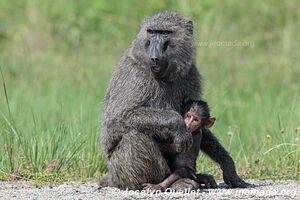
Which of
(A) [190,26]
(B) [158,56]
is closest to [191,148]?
(B) [158,56]

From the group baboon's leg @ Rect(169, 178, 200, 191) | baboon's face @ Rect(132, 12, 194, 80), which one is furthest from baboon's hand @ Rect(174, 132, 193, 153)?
baboon's face @ Rect(132, 12, 194, 80)

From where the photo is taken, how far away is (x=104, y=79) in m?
12.7

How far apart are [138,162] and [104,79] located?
560cm

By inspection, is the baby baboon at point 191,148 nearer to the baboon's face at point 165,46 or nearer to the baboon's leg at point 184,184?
the baboon's leg at point 184,184

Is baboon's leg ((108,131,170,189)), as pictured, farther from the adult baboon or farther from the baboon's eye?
the baboon's eye

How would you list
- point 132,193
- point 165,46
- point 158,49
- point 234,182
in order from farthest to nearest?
point 234,182 < point 165,46 < point 158,49 < point 132,193

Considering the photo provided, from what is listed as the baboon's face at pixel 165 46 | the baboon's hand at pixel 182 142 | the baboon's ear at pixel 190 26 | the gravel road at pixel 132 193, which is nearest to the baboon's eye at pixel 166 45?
the baboon's face at pixel 165 46

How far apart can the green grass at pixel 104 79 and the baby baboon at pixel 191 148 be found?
126cm

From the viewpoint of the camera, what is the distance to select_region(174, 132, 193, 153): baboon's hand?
7102 mm

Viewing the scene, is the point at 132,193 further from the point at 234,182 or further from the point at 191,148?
the point at 234,182

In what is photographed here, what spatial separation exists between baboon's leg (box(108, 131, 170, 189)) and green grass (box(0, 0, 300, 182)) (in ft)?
3.63

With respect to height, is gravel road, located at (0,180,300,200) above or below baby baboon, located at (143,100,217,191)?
below

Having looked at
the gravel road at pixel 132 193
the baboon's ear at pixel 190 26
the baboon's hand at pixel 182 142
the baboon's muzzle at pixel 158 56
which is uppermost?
the baboon's ear at pixel 190 26

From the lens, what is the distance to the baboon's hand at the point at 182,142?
7102 millimetres
